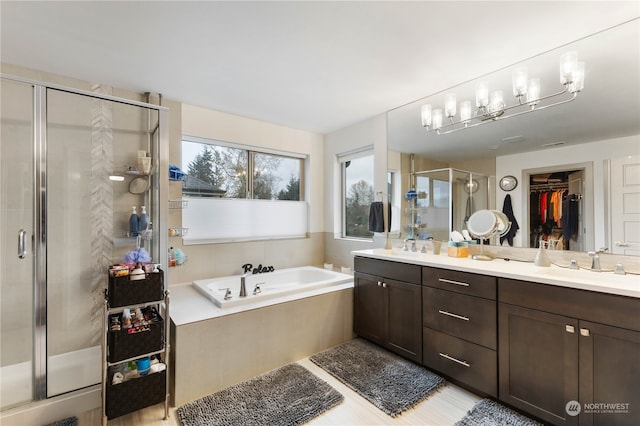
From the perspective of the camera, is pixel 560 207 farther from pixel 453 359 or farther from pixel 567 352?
pixel 453 359

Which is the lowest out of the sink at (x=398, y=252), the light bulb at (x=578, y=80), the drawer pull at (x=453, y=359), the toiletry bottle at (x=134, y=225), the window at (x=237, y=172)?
the drawer pull at (x=453, y=359)

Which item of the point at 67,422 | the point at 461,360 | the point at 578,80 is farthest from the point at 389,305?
the point at 67,422

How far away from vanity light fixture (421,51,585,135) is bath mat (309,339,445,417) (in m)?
2.06

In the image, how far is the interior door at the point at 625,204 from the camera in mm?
1681

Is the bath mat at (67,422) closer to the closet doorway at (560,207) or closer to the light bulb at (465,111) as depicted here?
the closet doorway at (560,207)

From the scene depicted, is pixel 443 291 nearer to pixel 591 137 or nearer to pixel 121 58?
pixel 591 137

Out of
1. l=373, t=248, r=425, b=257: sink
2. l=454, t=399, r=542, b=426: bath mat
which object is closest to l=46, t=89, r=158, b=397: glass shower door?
l=373, t=248, r=425, b=257: sink

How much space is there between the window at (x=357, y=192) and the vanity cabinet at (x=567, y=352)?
75.2 inches

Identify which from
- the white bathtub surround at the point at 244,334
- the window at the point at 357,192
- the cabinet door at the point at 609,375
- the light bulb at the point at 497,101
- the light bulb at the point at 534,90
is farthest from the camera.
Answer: the window at the point at 357,192

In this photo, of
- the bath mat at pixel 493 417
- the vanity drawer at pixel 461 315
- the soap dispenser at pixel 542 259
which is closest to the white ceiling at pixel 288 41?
the soap dispenser at pixel 542 259

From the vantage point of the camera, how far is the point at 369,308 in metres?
2.60

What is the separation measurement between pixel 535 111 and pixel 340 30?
1.53 meters

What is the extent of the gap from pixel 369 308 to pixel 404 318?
1.25ft

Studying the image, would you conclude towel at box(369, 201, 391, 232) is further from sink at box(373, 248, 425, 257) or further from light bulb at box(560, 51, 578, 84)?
light bulb at box(560, 51, 578, 84)
